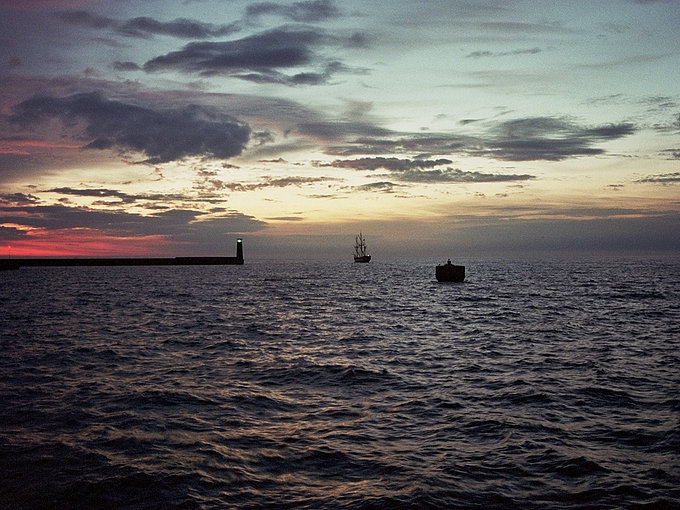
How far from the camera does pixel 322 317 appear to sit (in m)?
39.8

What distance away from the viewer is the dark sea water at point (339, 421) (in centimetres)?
924

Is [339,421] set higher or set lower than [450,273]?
lower

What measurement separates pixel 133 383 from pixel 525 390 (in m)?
12.5

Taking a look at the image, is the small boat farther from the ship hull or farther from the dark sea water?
the dark sea water

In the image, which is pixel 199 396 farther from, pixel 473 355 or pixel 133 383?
pixel 473 355

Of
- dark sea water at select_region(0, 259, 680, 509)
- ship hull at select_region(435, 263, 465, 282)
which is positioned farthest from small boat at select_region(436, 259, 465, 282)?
dark sea water at select_region(0, 259, 680, 509)

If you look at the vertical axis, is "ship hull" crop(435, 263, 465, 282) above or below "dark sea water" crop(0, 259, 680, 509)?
above

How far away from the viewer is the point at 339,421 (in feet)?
44.1

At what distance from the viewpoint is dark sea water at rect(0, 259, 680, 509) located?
9242 mm

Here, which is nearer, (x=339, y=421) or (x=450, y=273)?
(x=339, y=421)

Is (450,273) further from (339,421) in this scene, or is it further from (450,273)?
(339,421)

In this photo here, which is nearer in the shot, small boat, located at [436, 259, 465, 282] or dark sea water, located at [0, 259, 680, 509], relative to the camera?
dark sea water, located at [0, 259, 680, 509]

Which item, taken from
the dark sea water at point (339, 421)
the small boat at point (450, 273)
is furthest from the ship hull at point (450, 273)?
the dark sea water at point (339, 421)

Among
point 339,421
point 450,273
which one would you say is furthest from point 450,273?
point 339,421
